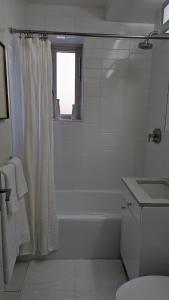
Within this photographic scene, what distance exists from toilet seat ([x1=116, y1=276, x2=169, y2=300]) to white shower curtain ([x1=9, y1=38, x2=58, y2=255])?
89 cm

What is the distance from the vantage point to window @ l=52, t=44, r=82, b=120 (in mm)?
2541

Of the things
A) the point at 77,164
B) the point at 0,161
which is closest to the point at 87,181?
the point at 77,164

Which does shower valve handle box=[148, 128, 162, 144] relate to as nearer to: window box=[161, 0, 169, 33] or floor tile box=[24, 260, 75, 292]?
window box=[161, 0, 169, 33]

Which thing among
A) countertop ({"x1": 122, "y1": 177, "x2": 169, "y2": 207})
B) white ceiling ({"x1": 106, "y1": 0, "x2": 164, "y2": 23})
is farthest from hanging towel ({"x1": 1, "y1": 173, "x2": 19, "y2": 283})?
white ceiling ({"x1": 106, "y1": 0, "x2": 164, "y2": 23})

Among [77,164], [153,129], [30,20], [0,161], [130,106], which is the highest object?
[30,20]

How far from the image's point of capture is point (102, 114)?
252 centimetres

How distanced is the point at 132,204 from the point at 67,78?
1696 millimetres

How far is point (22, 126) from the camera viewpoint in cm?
184

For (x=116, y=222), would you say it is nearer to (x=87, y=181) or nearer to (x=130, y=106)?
(x=87, y=181)

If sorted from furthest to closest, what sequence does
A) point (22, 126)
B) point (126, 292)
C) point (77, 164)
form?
point (77, 164) → point (22, 126) → point (126, 292)

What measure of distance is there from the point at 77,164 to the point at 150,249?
4.58 ft

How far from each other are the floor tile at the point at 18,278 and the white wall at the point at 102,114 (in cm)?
87

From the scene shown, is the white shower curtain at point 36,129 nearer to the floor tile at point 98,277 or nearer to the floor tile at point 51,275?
the floor tile at point 51,275

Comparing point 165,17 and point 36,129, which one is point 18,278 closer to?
point 36,129
